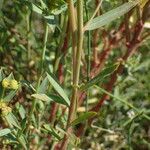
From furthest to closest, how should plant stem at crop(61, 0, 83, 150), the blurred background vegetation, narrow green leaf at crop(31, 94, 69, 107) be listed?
the blurred background vegetation < narrow green leaf at crop(31, 94, 69, 107) < plant stem at crop(61, 0, 83, 150)

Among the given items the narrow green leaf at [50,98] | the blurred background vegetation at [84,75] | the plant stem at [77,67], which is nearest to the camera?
the plant stem at [77,67]

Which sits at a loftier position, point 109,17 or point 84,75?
point 109,17

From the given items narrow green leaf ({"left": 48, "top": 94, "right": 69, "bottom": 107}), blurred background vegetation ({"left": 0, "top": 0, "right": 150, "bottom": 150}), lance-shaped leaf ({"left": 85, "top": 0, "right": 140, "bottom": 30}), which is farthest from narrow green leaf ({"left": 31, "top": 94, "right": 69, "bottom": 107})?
blurred background vegetation ({"left": 0, "top": 0, "right": 150, "bottom": 150})

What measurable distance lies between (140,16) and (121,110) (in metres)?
0.64

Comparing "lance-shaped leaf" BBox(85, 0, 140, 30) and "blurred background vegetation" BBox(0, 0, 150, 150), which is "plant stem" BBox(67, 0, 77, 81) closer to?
"lance-shaped leaf" BBox(85, 0, 140, 30)

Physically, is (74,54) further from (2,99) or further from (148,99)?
(148,99)

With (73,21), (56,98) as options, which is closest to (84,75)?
(56,98)

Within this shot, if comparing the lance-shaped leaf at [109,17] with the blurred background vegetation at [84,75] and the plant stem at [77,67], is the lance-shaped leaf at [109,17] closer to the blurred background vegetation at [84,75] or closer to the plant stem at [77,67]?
the plant stem at [77,67]

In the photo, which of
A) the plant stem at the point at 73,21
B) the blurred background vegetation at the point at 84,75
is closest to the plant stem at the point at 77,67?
the plant stem at the point at 73,21

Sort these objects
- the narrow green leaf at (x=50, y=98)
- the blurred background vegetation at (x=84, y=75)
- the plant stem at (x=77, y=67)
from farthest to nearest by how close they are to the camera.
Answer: the blurred background vegetation at (x=84, y=75), the narrow green leaf at (x=50, y=98), the plant stem at (x=77, y=67)

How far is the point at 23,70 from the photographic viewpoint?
160cm

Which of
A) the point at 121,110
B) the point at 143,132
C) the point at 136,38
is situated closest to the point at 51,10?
the point at 136,38

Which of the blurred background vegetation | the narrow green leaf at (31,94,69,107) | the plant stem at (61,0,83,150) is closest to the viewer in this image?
the plant stem at (61,0,83,150)

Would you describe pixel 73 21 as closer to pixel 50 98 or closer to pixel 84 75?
pixel 50 98
